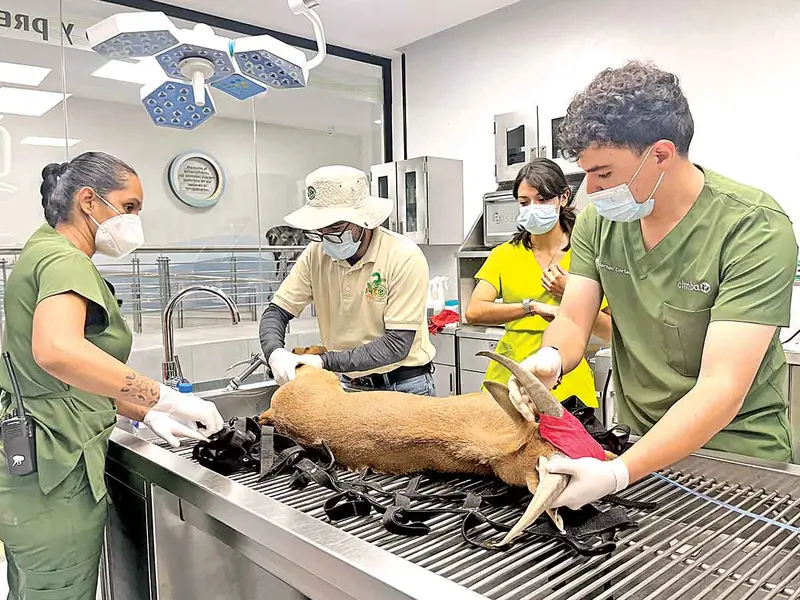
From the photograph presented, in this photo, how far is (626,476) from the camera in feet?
3.22

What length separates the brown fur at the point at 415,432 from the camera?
1.10 metres

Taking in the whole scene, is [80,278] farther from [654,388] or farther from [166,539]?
[654,388]

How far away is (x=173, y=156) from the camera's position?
4066 mm

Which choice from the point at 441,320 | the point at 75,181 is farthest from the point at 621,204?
the point at 441,320

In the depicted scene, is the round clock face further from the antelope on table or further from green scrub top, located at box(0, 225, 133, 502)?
the antelope on table

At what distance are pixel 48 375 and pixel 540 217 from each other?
1.73 metres

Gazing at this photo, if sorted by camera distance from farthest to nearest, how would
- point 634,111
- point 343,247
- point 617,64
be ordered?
point 617,64, point 343,247, point 634,111

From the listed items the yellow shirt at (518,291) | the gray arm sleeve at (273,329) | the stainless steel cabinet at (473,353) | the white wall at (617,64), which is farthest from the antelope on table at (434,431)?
the white wall at (617,64)

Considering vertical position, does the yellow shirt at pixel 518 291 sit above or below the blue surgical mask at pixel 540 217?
below

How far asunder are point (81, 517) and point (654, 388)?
4.05 ft

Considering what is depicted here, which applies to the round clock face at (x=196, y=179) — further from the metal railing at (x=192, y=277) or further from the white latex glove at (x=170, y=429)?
the white latex glove at (x=170, y=429)

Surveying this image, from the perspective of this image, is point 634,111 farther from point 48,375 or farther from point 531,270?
point 531,270

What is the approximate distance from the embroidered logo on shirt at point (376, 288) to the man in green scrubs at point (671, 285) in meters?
0.65

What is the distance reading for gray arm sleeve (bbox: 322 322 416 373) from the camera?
1819 mm
